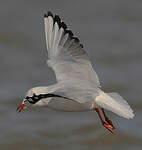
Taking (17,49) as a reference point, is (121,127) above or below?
below

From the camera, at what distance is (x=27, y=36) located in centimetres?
1312

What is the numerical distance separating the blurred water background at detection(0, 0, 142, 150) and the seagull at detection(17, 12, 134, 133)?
154cm

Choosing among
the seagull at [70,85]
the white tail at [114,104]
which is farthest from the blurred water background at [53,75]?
the white tail at [114,104]

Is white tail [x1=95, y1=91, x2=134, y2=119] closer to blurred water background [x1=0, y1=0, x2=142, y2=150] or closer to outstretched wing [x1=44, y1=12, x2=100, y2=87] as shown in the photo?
outstretched wing [x1=44, y1=12, x2=100, y2=87]

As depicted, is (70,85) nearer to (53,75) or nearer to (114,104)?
(114,104)

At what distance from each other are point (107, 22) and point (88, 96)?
603 cm

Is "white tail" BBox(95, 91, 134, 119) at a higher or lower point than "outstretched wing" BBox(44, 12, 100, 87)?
lower

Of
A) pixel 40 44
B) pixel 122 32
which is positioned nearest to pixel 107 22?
pixel 122 32

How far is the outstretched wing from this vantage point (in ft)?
28.1

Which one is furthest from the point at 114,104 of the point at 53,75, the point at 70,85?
the point at 53,75

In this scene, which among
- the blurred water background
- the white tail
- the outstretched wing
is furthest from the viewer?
the blurred water background

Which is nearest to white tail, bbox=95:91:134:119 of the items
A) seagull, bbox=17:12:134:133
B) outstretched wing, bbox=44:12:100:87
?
seagull, bbox=17:12:134:133

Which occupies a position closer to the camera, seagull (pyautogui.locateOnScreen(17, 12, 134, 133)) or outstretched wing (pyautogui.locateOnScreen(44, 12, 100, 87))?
seagull (pyautogui.locateOnScreen(17, 12, 134, 133))

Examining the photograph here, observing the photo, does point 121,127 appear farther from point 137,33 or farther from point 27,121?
point 137,33
